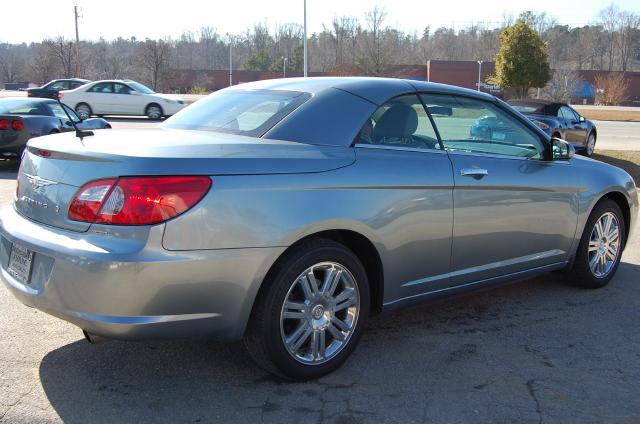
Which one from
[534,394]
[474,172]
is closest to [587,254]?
[474,172]

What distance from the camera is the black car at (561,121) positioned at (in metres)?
15.3

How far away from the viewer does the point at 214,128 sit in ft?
13.1

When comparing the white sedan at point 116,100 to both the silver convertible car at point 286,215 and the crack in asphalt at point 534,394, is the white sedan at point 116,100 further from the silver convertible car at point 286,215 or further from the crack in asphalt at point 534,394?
the crack in asphalt at point 534,394

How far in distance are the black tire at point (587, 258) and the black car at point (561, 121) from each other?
10.1m

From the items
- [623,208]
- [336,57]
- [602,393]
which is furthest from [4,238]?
[336,57]

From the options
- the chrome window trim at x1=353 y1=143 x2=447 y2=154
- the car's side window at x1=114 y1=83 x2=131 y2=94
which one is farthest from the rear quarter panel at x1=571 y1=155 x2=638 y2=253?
the car's side window at x1=114 y1=83 x2=131 y2=94

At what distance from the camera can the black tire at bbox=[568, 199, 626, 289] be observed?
204 inches

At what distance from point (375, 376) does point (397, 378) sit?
0.41 feet

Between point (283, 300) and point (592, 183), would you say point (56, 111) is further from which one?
point (283, 300)

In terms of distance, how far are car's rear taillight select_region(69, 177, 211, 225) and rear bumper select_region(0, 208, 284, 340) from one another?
73 millimetres

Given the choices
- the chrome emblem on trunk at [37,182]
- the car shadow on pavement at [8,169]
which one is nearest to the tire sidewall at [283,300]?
the chrome emblem on trunk at [37,182]

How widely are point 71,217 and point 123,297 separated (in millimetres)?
521

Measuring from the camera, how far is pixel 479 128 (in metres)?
4.64

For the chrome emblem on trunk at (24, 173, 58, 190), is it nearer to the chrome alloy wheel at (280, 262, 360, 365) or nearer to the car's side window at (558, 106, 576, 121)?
the chrome alloy wheel at (280, 262, 360, 365)
